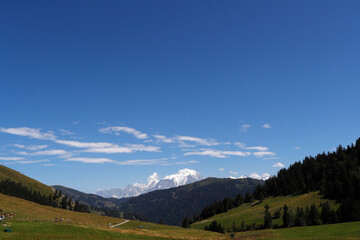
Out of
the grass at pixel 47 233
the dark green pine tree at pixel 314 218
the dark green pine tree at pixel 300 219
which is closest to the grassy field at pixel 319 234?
the dark green pine tree at pixel 314 218

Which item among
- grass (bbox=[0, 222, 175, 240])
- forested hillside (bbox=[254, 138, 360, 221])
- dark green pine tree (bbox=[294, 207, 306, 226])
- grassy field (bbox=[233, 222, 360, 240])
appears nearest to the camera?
grass (bbox=[0, 222, 175, 240])

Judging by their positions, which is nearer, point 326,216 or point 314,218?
point 326,216

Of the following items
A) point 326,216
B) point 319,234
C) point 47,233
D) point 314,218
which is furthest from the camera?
point 314,218

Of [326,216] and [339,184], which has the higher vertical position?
[339,184]

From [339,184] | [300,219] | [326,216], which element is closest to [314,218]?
[326,216]

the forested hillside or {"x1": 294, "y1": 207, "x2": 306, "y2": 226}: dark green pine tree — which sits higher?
the forested hillside

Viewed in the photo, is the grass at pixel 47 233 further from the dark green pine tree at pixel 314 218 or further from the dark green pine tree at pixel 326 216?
the dark green pine tree at pixel 326 216

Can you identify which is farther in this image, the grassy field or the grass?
the grassy field

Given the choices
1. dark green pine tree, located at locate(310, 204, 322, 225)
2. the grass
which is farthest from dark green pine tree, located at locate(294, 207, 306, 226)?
the grass

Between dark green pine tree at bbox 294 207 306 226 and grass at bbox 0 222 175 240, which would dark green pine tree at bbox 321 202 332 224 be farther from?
grass at bbox 0 222 175 240

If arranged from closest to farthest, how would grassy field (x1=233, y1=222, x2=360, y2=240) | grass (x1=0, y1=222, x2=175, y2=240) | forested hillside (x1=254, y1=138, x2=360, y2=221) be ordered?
grass (x1=0, y1=222, x2=175, y2=240), grassy field (x1=233, y1=222, x2=360, y2=240), forested hillside (x1=254, y1=138, x2=360, y2=221)

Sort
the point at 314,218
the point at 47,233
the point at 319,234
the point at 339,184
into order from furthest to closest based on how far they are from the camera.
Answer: the point at 339,184
the point at 314,218
the point at 319,234
the point at 47,233

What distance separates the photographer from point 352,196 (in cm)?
12912

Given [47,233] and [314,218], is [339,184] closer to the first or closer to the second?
[314,218]
